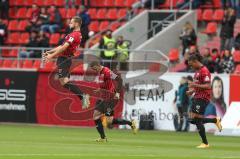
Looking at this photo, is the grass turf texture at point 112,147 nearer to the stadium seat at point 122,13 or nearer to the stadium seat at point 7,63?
the stadium seat at point 7,63

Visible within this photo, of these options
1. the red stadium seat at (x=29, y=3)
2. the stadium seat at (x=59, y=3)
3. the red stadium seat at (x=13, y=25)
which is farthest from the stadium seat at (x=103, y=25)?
the red stadium seat at (x=29, y=3)

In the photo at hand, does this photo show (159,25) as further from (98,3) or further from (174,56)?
(98,3)

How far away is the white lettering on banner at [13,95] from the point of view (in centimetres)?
3497

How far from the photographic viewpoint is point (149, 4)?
39.5 m

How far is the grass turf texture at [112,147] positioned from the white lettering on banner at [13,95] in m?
7.36

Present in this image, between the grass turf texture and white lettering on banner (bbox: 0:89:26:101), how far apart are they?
7.36m

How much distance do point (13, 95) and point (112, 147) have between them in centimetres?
1436

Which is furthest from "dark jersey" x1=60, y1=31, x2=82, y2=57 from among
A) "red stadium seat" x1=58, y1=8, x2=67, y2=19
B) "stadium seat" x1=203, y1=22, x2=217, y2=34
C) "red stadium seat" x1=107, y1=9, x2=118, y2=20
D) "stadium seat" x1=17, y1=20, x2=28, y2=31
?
"stadium seat" x1=17, y1=20, x2=28, y2=31

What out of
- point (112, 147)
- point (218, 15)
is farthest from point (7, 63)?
point (112, 147)

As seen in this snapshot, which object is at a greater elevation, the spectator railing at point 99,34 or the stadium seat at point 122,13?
the stadium seat at point 122,13

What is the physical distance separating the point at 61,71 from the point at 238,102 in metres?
8.84

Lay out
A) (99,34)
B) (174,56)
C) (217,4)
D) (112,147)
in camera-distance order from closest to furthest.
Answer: (112,147) < (174,56) < (217,4) < (99,34)

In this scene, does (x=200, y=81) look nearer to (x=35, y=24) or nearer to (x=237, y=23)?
(x=237, y=23)

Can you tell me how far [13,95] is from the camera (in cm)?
3503
